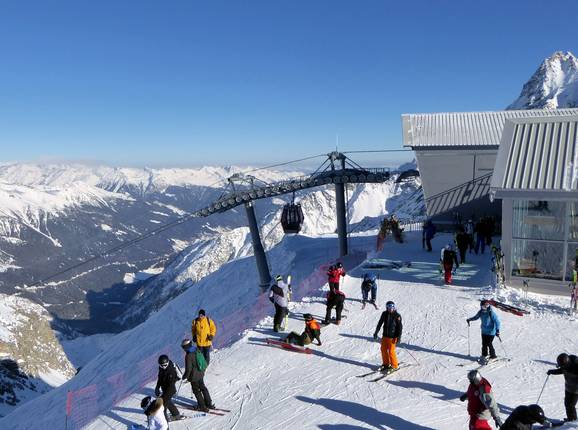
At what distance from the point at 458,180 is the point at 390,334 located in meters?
20.3

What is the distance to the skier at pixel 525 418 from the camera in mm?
6836

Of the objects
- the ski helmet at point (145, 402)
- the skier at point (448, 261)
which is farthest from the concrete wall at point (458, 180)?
the ski helmet at point (145, 402)

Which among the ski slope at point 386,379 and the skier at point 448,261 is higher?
the skier at point 448,261

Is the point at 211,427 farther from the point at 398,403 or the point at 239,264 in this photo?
the point at 239,264

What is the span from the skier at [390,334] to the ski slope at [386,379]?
31cm

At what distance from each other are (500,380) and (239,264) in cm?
4302

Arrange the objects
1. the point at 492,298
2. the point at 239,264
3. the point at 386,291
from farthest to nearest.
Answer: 1. the point at 239,264
2. the point at 386,291
3. the point at 492,298

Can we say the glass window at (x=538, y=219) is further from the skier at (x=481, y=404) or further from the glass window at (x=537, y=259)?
the skier at (x=481, y=404)

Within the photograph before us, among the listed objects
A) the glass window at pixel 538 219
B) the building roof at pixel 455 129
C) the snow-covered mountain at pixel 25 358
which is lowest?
the snow-covered mountain at pixel 25 358

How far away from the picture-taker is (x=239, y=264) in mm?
52844

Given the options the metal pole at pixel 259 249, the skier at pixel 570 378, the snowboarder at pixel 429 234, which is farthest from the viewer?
the metal pole at pixel 259 249

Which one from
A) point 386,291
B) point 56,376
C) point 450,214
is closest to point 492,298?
point 386,291

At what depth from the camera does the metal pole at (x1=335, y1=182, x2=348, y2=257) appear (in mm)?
32281

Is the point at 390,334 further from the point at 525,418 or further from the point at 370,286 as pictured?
the point at 370,286
